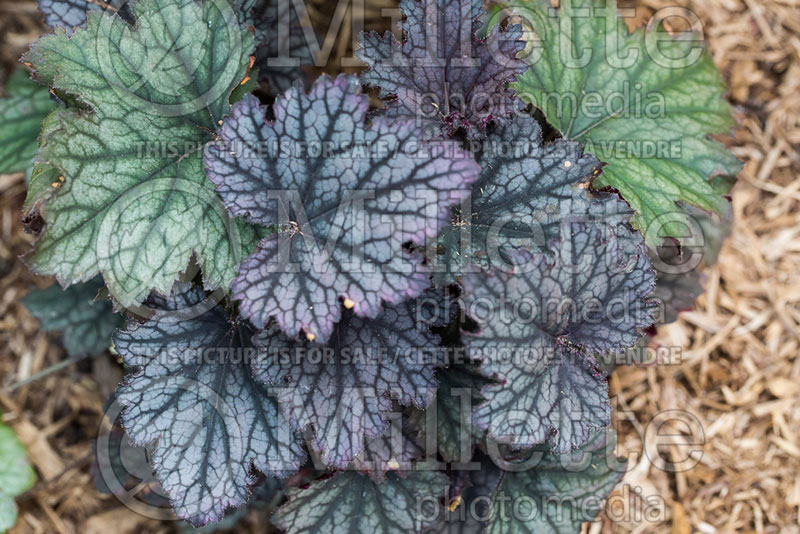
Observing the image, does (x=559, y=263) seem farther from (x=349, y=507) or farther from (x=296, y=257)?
(x=349, y=507)

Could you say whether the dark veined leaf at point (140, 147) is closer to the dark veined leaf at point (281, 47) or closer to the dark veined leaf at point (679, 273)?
the dark veined leaf at point (281, 47)

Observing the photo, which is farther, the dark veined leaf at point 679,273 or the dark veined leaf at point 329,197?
the dark veined leaf at point 679,273

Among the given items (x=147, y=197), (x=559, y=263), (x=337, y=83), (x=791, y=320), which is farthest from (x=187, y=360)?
(x=791, y=320)

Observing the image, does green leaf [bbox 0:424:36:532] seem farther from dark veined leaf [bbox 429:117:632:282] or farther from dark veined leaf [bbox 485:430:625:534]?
dark veined leaf [bbox 429:117:632:282]

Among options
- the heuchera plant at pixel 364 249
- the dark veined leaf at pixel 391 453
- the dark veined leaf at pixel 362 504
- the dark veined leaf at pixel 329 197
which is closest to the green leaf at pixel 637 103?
the heuchera plant at pixel 364 249

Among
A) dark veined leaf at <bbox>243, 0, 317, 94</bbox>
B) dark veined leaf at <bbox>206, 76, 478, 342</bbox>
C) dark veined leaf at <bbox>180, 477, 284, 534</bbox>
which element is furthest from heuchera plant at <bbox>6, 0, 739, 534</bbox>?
dark veined leaf at <bbox>243, 0, 317, 94</bbox>

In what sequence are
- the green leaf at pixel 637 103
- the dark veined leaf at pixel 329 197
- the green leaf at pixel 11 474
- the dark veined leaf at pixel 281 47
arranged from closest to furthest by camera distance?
the dark veined leaf at pixel 329 197, the green leaf at pixel 637 103, the dark veined leaf at pixel 281 47, the green leaf at pixel 11 474

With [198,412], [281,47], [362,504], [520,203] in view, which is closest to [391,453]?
[362,504]

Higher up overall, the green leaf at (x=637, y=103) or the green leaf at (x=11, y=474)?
the green leaf at (x=637, y=103)

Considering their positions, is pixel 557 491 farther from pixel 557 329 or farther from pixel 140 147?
pixel 140 147
